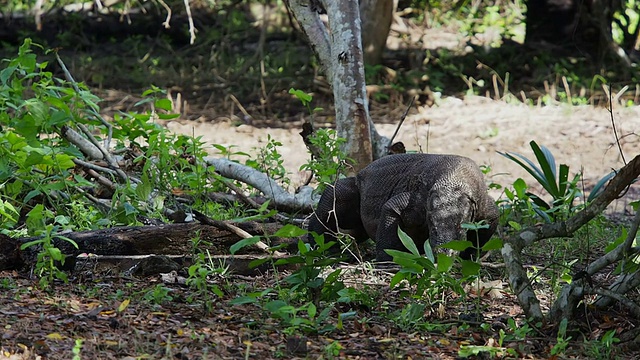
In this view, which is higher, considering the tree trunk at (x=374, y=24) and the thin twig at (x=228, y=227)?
the tree trunk at (x=374, y=24)

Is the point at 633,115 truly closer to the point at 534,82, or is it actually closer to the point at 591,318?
the point at 534,82

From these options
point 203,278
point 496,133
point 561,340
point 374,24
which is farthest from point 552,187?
point 374,24

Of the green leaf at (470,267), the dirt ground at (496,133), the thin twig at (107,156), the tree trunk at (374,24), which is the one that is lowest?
the dirt ground at (496,133)

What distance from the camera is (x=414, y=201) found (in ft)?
15.4

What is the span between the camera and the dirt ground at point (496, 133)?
9.21 metres

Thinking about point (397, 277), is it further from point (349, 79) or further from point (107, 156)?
point (349, 79)

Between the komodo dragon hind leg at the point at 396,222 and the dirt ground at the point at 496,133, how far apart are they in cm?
398

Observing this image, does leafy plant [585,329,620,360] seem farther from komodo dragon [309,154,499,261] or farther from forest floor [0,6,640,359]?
komodo dragon [309,154,499,261]

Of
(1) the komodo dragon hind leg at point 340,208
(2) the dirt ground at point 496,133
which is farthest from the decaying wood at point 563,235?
(2) the dirt ground at point 496,133

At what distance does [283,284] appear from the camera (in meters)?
4.16

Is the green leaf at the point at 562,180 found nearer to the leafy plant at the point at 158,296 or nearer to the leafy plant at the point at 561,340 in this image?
the leafy plant at the point at 561,340

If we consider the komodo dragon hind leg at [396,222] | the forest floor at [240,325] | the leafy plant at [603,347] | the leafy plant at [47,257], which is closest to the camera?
the forest floor at [240,325]

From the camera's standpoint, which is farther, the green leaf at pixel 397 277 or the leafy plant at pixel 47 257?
the leafy plant at pixel 47 257

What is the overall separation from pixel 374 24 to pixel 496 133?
2.68 metres
